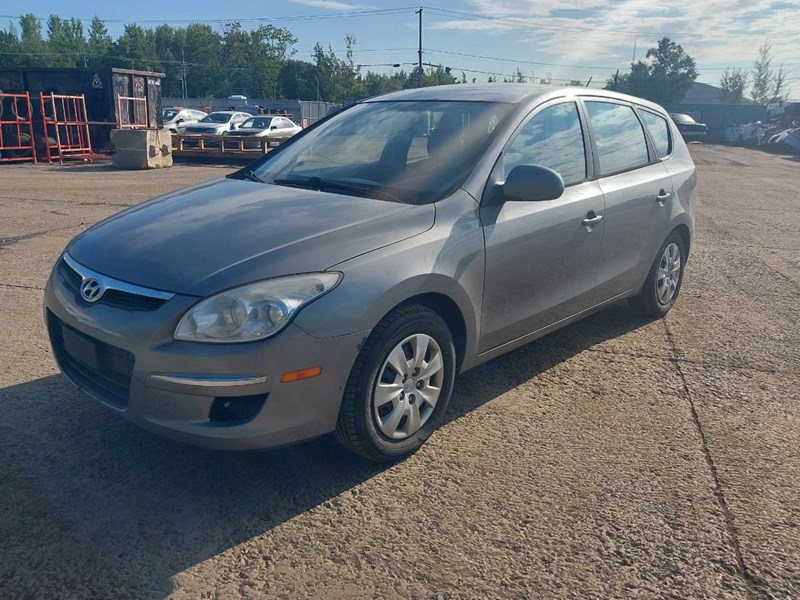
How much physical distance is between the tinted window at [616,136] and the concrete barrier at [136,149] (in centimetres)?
1535

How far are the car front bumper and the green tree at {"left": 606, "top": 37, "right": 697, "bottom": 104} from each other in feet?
286

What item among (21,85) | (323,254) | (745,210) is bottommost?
(745,210)

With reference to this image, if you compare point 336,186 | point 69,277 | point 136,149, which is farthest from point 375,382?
point 136,149

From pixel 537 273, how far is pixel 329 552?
1918mm

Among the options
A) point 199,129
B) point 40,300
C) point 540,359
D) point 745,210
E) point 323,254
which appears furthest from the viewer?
point 199,129

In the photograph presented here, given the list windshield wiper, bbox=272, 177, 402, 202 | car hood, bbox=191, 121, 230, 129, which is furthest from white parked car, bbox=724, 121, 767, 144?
windshield wiper, bbox=272, 177, 402, 202

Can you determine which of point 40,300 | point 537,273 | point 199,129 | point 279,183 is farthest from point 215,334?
point 199,129

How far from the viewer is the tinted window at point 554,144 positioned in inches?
148

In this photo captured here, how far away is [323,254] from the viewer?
2820mm

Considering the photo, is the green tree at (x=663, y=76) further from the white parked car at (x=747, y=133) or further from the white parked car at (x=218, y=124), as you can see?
the white parked car at (x=218, y=124)

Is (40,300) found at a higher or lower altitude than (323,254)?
lower

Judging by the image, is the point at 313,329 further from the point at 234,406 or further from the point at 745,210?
the point at 745,210

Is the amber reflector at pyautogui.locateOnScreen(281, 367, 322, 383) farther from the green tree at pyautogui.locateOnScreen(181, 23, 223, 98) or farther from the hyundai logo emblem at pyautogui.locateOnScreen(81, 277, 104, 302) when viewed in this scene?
the green tree at pyautogui.locateOnScreen(181, 23, 223, 98)

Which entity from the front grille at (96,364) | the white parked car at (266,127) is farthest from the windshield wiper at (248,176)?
the white parked car at (266,127)
